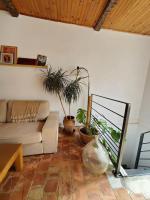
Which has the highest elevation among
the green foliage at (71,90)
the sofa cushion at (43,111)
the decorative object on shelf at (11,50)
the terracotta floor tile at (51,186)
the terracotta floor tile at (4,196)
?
the decorative object on shelf at (11,50)

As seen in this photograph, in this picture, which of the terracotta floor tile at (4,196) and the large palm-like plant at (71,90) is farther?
the large palm-like plant at (71,90)

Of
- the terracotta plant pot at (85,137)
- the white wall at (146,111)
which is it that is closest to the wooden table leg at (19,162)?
the terracotta plant pot at (85,137)

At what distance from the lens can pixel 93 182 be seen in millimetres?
1738

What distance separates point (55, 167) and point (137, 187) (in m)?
1.12

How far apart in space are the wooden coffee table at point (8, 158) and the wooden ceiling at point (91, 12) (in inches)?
92.8

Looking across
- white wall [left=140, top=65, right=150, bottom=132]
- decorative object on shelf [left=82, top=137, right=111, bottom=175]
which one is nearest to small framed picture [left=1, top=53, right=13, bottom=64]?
decorative object on shelf [left=82, top=137, right=111, bottom=175]

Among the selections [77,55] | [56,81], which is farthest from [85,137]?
[77,55]

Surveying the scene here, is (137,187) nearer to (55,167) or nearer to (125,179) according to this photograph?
(125,179)

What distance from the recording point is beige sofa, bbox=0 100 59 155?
81.5 inches

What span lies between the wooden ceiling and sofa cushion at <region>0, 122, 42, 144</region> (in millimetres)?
2160

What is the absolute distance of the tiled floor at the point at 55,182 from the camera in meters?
1.53

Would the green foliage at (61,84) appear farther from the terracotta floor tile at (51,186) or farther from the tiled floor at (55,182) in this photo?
the terracotta floor tile at (51,186)

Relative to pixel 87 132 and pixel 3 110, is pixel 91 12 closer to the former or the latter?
pixel 87 132

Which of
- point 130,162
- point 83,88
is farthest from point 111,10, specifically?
point 130,162
